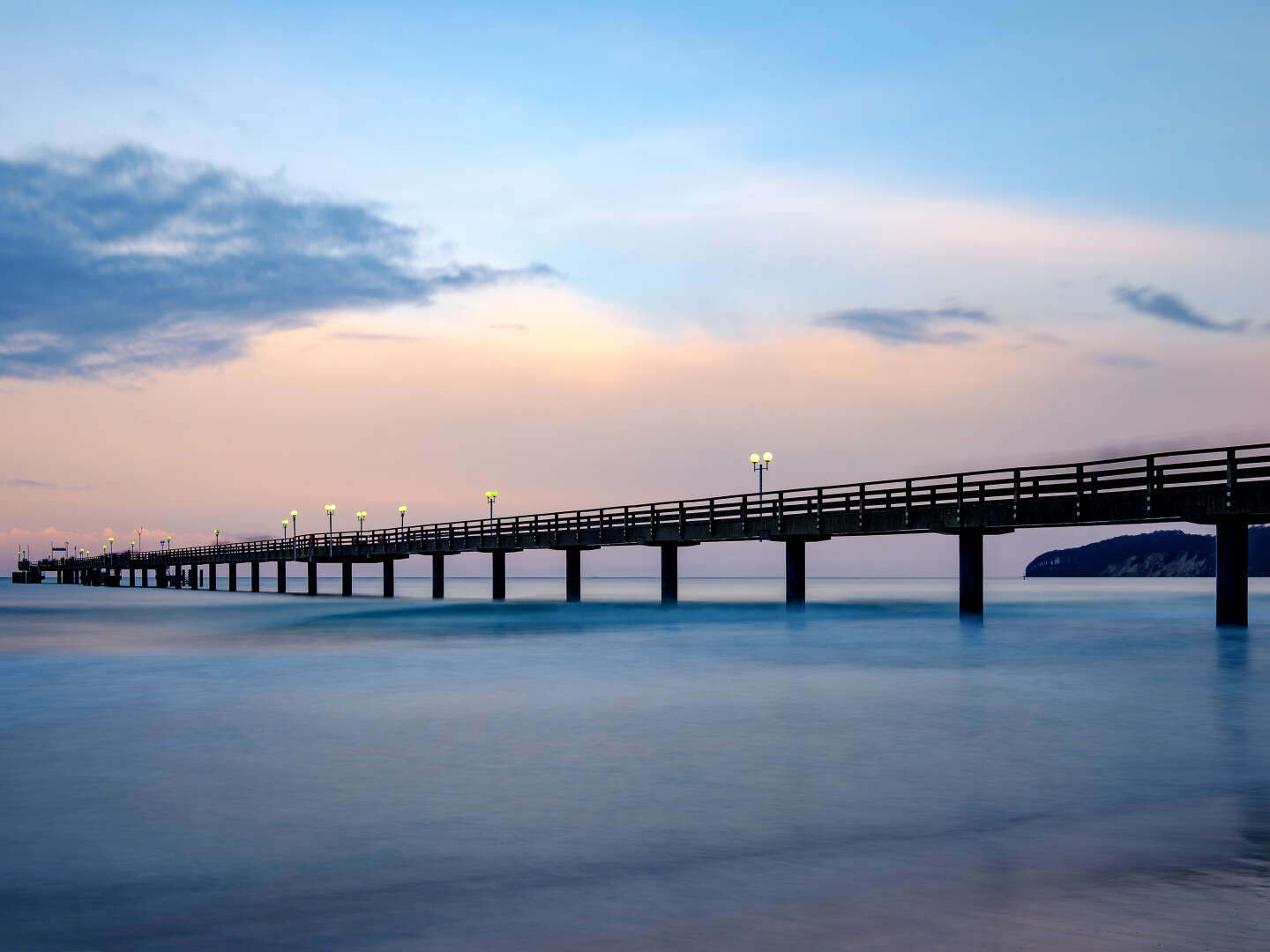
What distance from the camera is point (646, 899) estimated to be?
858 centimetres

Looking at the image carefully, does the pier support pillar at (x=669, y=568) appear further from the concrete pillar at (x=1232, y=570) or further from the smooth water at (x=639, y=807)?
the smooth water at (x=639, y=807)

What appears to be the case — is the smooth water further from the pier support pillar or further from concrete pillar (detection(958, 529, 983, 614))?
the pier support pillar

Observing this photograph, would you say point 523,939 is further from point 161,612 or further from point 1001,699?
point 161,612

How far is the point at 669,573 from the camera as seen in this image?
6456 cm

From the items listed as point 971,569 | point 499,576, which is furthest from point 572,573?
point 971,569

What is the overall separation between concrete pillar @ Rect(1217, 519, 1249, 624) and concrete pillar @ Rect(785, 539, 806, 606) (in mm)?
18062

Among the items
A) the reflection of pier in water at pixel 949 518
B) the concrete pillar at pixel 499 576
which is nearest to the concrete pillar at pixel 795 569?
the reflection of pier in water at pixel 949 518

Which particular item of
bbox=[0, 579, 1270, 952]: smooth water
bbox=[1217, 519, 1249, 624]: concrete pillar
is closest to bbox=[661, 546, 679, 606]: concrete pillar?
bbox=[1217, 519, 1249, 624]: concrete pillar

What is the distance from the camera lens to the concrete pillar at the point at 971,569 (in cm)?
4434

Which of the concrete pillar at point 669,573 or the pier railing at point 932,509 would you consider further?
the concrete pillar at point 669,573

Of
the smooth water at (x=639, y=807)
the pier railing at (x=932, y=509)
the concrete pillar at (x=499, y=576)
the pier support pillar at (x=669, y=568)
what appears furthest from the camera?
the concrete pillar at (x=499, y=576)

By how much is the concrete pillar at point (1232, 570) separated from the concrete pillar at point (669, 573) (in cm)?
2636

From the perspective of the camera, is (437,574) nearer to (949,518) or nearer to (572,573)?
(572,573)

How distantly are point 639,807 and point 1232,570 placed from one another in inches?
1206
